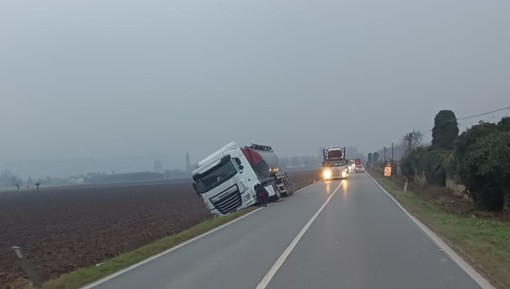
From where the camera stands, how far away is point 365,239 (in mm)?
15281

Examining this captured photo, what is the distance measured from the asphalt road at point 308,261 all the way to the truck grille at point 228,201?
11.2 meters

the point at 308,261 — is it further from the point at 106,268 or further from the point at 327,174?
the point at 327,174

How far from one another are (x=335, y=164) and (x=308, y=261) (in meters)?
56.2

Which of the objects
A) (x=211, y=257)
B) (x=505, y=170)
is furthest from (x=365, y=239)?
(x=505, y=170)

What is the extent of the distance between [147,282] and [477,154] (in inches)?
787

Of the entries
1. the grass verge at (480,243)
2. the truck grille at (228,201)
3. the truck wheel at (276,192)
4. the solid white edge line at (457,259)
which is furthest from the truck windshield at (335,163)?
the solid white edge line at (457,259)

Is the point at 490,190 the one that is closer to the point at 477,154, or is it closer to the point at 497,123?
the point at 477,154

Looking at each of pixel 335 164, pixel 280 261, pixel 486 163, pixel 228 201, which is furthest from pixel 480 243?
pixel 335 164

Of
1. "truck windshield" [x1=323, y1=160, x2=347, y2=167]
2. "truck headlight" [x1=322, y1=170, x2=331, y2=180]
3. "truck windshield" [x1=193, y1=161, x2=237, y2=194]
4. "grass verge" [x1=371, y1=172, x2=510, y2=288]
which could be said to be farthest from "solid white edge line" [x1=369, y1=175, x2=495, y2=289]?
"truck headlight" [x1=322, y1=170, x2=331, y2=180]

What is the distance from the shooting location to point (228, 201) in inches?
1220

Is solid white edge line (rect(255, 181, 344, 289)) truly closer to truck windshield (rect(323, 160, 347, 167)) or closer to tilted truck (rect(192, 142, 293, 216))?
tilted truck (rect(192, 142, 293, 216))

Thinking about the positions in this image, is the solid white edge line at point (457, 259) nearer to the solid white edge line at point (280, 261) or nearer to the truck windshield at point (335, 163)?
the solid white edge line at point (280, 261)

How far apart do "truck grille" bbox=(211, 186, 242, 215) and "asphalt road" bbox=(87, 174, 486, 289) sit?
11159 mm

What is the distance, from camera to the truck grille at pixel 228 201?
30.8m
